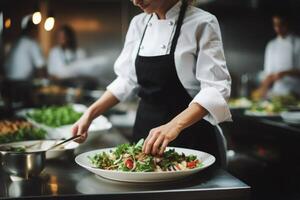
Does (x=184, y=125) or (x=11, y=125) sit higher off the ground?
(x=184, y=125)

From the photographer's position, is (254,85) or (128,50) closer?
(128,50)

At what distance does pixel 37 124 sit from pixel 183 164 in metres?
1.23

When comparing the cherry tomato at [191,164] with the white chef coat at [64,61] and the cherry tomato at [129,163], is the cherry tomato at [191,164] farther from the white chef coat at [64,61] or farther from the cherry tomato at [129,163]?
the white chef coat at [64,61]

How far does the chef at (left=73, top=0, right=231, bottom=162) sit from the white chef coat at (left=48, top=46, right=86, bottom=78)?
3452 millimetres

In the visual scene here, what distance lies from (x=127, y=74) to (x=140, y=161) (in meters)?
0.72

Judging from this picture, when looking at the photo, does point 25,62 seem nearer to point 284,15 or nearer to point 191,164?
point 284,15

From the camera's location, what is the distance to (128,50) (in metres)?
2.23

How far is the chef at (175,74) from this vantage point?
182 centimetres

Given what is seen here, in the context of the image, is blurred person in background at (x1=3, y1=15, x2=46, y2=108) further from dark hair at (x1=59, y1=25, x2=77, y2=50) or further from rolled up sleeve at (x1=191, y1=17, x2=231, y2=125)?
rolled up sleeve at (x1=191, y1=17, x2=231, y2=125)

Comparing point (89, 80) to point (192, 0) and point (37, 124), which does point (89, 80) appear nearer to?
point (37, 124)

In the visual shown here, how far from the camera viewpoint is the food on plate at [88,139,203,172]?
1564 millimetres

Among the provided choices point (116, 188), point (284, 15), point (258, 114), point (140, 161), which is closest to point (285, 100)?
point (258, 114)

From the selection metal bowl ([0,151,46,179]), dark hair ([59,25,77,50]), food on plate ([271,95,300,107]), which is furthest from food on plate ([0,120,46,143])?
dark hair ([59,25,77,50])

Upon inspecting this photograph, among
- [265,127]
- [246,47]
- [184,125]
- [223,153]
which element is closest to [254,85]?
[246,47]
